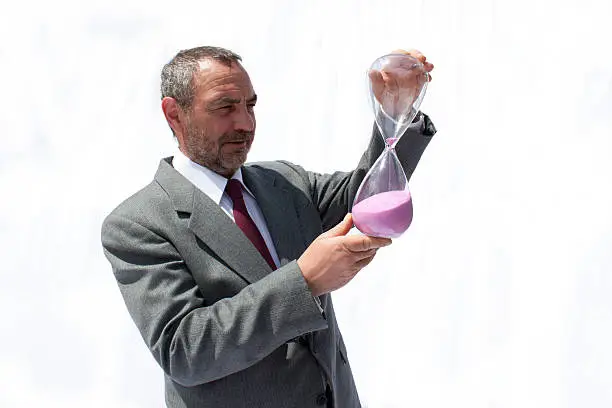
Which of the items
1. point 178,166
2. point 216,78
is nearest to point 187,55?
point 216,78

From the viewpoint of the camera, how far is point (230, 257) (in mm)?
1335

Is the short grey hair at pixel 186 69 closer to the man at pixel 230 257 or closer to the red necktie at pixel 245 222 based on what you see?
the man at pixel 230 257

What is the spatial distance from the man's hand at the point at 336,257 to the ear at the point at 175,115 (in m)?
0.41

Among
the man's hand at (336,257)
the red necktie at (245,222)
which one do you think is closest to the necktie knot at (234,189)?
the red necktie at (245,222)

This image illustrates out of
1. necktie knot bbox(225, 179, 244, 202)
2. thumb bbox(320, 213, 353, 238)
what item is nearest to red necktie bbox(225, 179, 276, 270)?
necktie knot bbox(225, 179, 244, 202)

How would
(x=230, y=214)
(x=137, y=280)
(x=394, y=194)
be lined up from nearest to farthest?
1. (x=394, y=194)
2. (x=137, y=280)
3. (x=230, y=214)

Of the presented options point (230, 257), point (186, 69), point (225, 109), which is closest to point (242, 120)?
point (225, 109)

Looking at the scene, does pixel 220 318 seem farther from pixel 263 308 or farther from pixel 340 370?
pixel 340 370

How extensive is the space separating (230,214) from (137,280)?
8.6 inches

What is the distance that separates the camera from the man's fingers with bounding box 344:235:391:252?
3.74 ft

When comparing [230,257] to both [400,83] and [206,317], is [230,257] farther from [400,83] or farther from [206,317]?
[400,83]

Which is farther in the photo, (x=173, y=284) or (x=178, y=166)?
(x=178, y=166)

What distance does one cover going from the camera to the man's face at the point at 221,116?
4.59 ft

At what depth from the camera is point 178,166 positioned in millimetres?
1483
